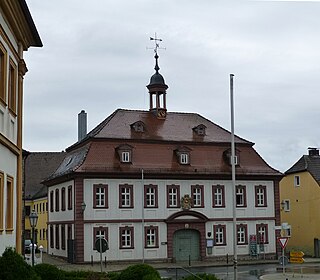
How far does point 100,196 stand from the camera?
45438 millimetres

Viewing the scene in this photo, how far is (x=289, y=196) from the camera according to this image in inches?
2343

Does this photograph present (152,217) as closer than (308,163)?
Yes

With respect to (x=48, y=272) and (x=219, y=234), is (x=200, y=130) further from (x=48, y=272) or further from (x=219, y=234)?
(x=48, y=272)

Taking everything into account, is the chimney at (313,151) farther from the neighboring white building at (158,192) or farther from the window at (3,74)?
the window at (3,74)

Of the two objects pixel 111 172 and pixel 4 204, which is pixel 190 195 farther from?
pixel 4 204

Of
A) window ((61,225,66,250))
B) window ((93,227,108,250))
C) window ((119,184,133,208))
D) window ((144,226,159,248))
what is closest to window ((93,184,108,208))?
window ((119,184,133,208))

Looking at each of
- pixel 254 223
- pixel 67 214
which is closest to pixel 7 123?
pixel 67 214

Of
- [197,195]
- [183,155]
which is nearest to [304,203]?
[197,195]

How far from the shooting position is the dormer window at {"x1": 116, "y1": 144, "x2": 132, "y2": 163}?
46.3 meters

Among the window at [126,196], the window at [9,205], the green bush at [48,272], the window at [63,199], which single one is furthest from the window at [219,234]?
the window at [9,205]

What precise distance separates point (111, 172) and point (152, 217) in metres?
4.30

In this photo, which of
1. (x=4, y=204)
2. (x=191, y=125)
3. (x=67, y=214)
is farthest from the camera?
(x=191, y=125)

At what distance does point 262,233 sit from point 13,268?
121 ft

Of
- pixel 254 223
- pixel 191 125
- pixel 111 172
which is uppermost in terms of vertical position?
pixel 191 125
